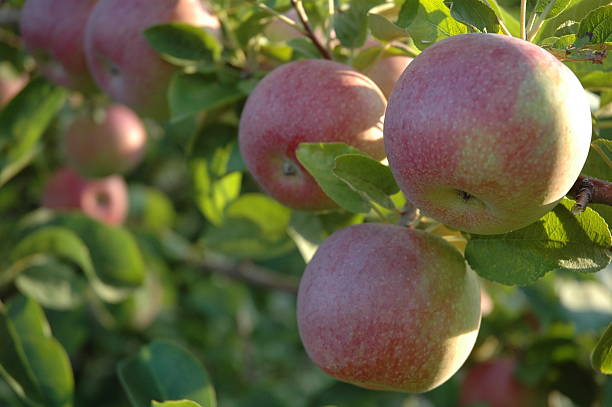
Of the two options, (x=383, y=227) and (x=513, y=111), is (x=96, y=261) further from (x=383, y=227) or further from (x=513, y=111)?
(x=513, y=111)

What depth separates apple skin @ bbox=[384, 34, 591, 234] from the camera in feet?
2.51

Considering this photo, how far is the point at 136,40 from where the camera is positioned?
1391 mm

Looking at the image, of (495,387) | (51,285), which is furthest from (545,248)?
(51,285)

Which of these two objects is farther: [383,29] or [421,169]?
[383,29]

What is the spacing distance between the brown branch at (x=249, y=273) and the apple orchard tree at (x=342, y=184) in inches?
1.3

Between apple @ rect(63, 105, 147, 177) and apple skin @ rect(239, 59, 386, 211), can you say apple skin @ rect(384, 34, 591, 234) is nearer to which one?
apple skin @ rect(239, 59, 386, 211)

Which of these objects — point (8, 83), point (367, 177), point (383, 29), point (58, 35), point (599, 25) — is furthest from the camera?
point (8, 83)

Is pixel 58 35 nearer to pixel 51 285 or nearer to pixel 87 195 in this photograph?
pixel 51 285

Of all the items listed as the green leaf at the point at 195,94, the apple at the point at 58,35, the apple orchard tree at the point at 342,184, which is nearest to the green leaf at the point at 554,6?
the apple orchard tree at the point at 342,184

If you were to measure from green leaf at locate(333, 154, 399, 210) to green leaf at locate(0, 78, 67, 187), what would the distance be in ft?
3.63

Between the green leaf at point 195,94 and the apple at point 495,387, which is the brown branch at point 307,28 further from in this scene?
the apple at point 495,387

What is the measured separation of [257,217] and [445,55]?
916 millimetres

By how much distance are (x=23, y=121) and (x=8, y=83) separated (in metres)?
0.40

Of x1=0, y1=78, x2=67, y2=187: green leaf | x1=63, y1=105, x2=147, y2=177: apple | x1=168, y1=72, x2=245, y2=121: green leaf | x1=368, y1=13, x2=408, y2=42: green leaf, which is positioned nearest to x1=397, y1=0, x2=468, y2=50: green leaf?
x1=368, y1=13, x2=408, y2=42: green leaf
